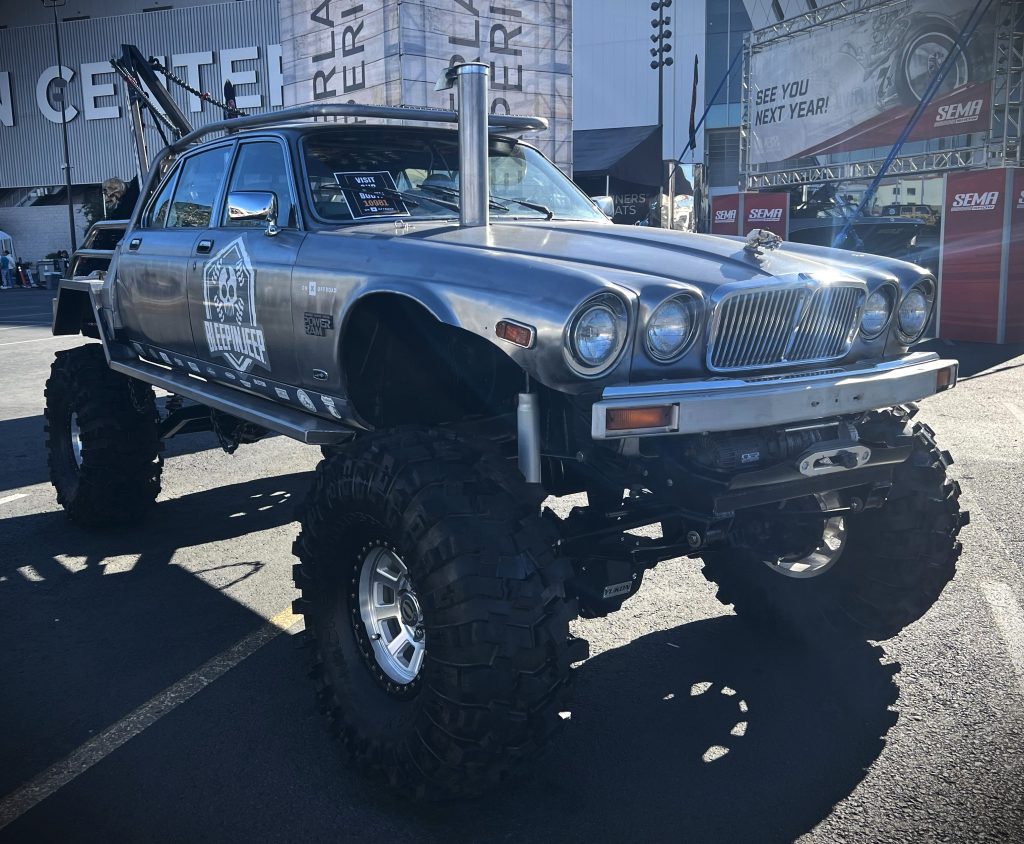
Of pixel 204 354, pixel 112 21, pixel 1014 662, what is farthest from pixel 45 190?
pixel 1014 662

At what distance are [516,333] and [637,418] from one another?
434mm

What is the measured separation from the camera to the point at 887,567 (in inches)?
147

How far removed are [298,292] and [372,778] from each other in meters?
1.85

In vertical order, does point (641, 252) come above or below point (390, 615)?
above

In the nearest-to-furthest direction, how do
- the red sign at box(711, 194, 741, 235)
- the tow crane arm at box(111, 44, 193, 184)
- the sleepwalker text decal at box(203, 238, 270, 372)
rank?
the sleepwalker text decal at box(203, 238, 270, 372), the tow crane arm at box(111, 44, 193, 184), the red sign at box(711, 194, 741, 235)

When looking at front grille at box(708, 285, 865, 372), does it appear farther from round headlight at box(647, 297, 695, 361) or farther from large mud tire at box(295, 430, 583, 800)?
large mud tire at box(295, 430, 583, 800)

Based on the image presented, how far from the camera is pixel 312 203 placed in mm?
4062

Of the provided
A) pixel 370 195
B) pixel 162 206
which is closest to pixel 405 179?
pixel 370 195

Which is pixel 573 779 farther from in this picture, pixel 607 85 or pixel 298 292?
pixel 607 85

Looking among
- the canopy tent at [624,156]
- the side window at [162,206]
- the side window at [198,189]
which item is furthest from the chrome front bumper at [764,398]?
the canopy tent at [624,156]

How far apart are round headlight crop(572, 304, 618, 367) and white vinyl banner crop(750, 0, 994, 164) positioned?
1303 centimetres

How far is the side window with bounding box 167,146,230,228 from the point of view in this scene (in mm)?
4855

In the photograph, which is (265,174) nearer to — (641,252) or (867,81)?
(641,252)

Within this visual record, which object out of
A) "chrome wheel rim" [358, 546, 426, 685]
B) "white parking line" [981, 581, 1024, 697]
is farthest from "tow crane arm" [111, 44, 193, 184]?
"white parking line" [981, 581, 1024, 697]
